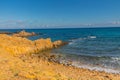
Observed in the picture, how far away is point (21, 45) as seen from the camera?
29.6 metres

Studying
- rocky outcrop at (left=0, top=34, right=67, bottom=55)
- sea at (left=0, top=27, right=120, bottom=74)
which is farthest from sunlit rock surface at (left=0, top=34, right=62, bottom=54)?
sea at (left=0, top=27, right=120, bottom=74)

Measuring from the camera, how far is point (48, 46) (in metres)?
38.7

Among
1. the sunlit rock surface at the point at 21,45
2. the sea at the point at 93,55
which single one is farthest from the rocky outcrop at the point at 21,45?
the sea at the point at 93,55

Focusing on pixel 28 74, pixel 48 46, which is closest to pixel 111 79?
pixel 28 74

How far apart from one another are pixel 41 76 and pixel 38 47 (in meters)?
23.5

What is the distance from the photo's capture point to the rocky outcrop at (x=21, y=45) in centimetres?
2588

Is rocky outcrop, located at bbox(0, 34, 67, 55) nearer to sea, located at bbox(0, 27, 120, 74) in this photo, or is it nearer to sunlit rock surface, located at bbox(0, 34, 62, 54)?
sunlit rock surface, located at bbox(0, 34, 62, 54)

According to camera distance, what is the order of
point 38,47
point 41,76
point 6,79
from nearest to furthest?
point 6,79
point 41,76
point 38,47

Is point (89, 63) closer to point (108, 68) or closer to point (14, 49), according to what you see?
point (108, 68)

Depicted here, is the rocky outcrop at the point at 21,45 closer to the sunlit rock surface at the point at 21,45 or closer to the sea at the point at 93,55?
the sunlit rock surface at the point at 21,45

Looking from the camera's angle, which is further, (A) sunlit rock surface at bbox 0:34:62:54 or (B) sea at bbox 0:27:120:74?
(A) sunlit rock surface at bbox 0:34:62:54

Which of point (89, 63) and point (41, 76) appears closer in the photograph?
point (41, 76)

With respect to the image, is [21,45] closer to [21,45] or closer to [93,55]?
[21,45]

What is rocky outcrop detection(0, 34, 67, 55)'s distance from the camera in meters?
25.9
